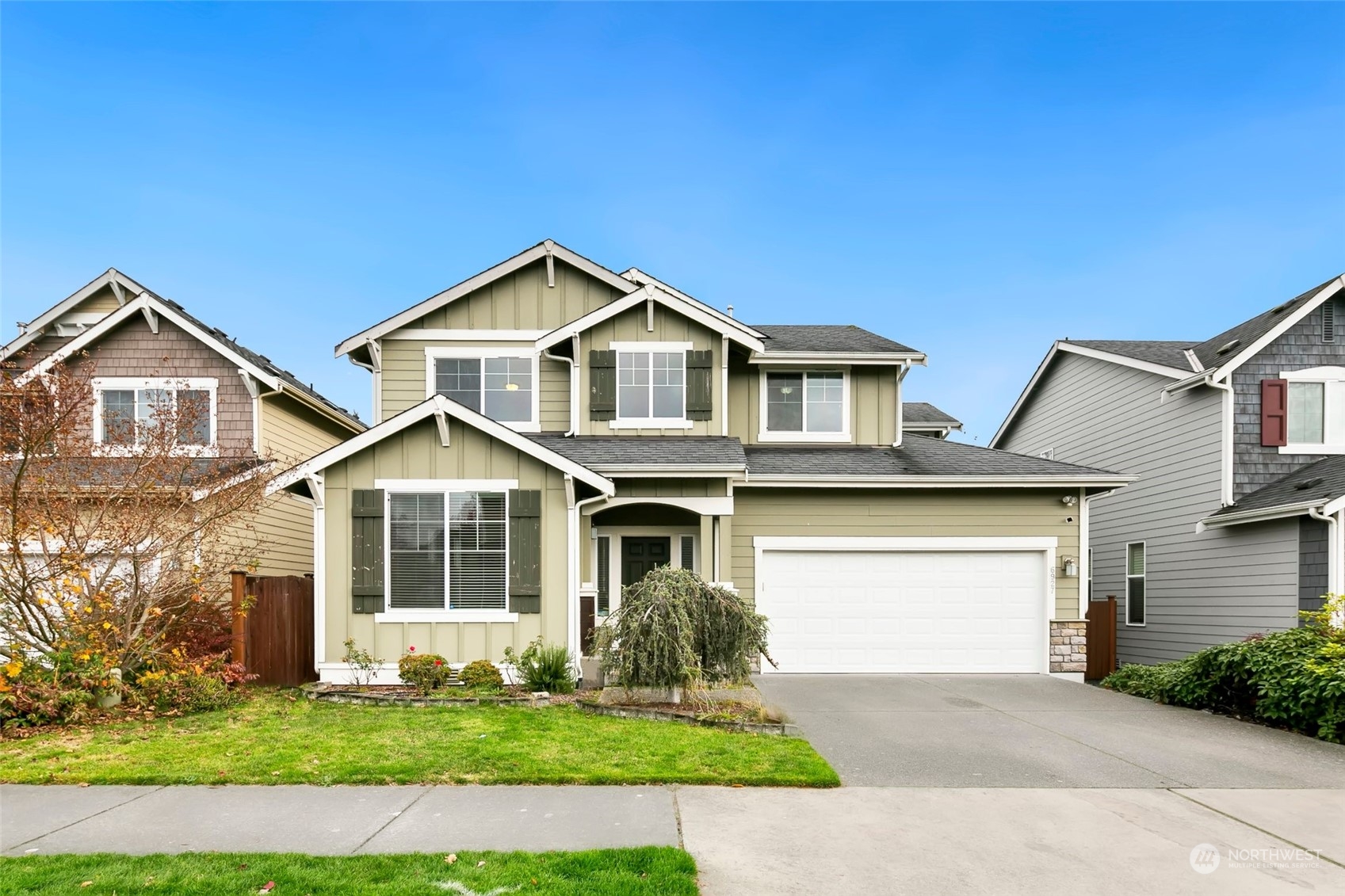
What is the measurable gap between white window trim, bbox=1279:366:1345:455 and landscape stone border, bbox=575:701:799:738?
11.6 metres

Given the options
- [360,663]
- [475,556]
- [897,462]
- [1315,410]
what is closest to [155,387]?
[360,663]

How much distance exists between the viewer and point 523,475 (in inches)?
410

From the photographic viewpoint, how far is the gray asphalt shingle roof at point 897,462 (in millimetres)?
12531


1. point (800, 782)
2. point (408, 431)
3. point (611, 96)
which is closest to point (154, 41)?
point (611, 96)

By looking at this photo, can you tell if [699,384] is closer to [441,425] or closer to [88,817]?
[441,425]

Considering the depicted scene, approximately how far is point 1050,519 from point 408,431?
34.2ft

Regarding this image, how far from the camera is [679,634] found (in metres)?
8.18

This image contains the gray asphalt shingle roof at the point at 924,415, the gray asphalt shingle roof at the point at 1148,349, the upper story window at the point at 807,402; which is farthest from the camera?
the gray asphalt shingle roof at the point at 924,415

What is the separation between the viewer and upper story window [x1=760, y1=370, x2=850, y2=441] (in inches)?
566

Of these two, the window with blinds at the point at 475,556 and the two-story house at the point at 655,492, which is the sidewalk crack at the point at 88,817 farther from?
the window with blinds at the point at 475,556

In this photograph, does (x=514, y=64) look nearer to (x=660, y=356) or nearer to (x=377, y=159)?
(x=377, y=159)

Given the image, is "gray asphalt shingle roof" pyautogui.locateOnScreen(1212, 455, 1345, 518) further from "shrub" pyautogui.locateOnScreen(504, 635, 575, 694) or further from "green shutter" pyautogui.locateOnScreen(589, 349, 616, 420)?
"shrub" pyautogui.locateOnScreen(504, 635, 575, 694)

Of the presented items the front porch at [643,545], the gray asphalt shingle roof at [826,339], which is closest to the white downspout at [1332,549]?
the gray asphalt shingle roof at [826,339]

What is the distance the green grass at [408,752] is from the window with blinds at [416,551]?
1957 millimetres
